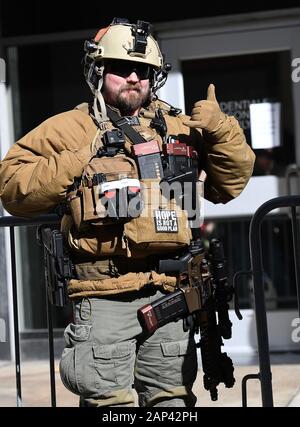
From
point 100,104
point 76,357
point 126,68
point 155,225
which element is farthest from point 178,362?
point 126,68

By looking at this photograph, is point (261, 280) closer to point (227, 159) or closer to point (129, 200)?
point (227, 159)

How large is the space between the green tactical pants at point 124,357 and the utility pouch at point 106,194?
13.4 inches

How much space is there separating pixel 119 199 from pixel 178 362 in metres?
0.70

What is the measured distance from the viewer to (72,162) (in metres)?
3.39

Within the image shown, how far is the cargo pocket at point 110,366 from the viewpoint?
3420mm

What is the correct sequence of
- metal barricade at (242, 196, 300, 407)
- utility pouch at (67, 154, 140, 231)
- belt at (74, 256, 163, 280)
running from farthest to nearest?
metal barricade at (242, 196, 300, 407), belt at (74, 256, 163, 280), utility pouch at (67, 154, 140, 231)

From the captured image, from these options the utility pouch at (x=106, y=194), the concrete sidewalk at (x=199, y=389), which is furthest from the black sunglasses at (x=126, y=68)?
the concrete sidewalk at (x=199, y=389)

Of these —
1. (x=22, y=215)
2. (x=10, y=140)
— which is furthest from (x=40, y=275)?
(x=22, y=215)

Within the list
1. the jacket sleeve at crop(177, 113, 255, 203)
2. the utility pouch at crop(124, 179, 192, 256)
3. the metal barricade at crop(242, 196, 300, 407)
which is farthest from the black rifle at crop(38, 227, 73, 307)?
the metal barricade at crop(242, 196, 300, 407)

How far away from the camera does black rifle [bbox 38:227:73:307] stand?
3512 millimetres

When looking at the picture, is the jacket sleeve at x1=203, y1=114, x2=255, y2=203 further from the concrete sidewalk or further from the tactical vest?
the concrete sidewalk

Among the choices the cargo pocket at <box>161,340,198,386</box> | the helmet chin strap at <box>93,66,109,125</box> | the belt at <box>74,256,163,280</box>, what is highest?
the helmet chin strap at <box>93,66,109,125</box>

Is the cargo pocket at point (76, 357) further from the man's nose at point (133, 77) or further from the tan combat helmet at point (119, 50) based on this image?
the man's nose at point (133, 77)
